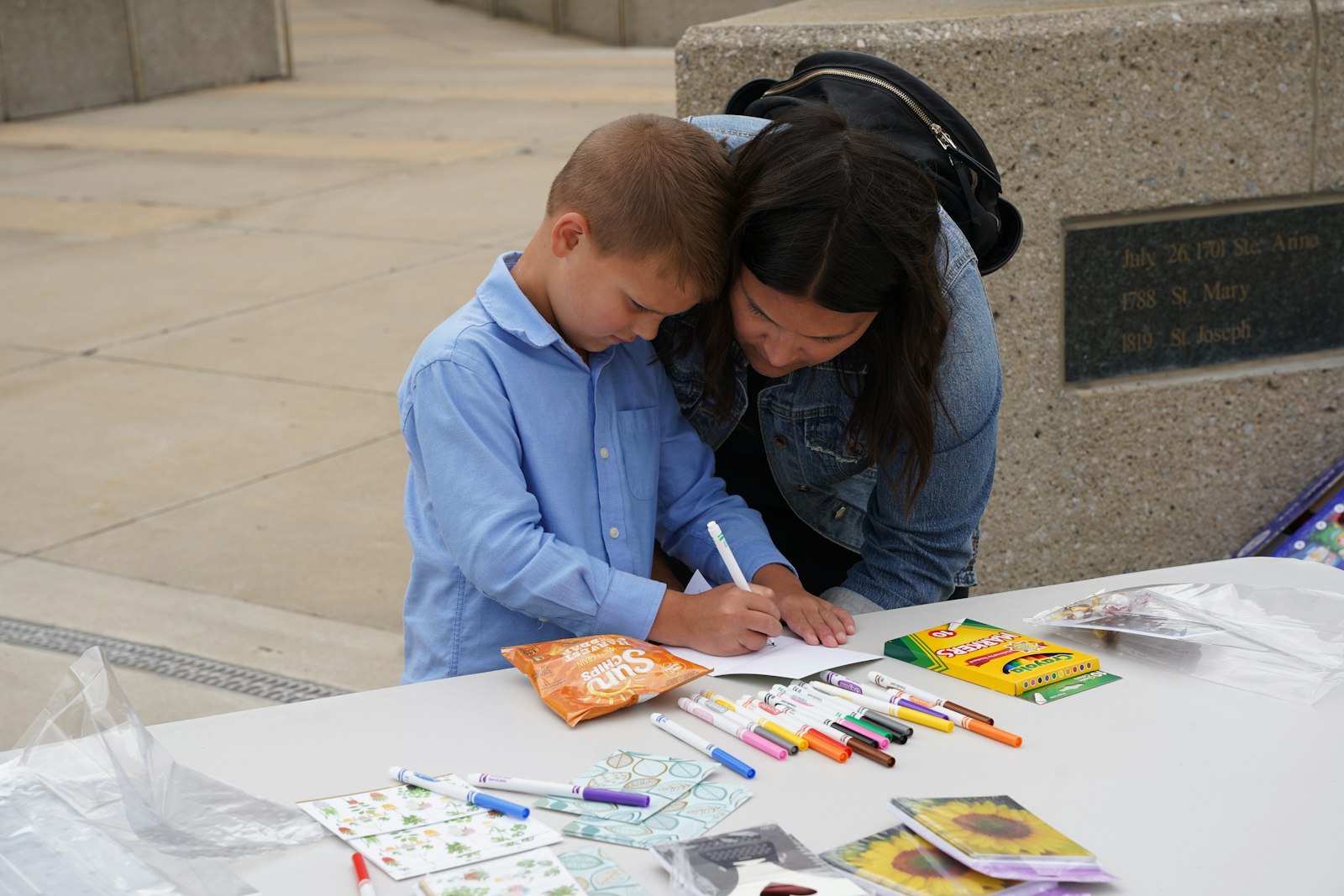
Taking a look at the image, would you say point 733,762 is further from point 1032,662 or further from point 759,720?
point 1032,662

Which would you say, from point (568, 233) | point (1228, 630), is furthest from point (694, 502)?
point (1228, 630)

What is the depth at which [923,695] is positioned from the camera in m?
1.60

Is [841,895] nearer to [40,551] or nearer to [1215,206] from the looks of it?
[1215,206]

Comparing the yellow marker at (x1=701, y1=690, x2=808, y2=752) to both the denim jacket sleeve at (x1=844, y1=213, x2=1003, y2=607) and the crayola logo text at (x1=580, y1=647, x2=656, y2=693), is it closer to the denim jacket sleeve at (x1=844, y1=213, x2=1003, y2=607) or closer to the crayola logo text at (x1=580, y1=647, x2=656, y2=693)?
the crayola logo text at (x1=580, y1=647, x2=656, y2=693)

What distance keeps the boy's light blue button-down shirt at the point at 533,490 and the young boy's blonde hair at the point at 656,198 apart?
0.18m

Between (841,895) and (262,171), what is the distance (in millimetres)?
9280

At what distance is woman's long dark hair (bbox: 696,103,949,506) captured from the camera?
177 centimetres

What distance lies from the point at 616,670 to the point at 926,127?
102 cm

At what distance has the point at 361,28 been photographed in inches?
741

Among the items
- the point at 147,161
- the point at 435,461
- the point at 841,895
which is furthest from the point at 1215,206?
the point at 147,161

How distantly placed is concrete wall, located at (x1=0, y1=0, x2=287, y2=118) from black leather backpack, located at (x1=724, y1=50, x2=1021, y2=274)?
1181cm

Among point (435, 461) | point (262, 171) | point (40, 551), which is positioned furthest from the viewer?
point (262, 171)

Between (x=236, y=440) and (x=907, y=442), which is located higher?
(x=907, y=442)

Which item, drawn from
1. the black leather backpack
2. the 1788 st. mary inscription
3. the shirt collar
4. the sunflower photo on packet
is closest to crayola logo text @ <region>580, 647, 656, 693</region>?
the sunflower photo on packet
